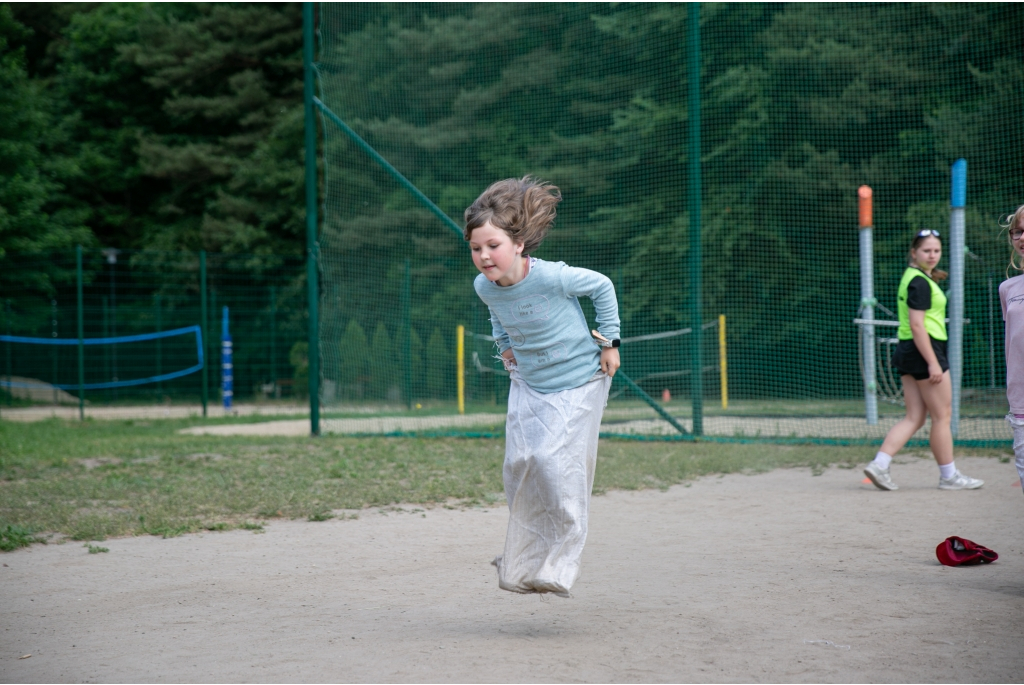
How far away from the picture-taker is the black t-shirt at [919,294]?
670 centimetres

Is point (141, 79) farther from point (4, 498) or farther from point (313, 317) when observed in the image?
point (4, 498)

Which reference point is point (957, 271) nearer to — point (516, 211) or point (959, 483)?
point (959, 483)

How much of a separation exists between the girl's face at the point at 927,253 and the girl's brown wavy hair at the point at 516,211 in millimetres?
3827

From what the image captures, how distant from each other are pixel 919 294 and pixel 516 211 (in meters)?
4.00

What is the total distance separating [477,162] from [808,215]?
18.7 ft

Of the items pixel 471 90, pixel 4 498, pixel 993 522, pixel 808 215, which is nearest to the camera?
pixel 993 522

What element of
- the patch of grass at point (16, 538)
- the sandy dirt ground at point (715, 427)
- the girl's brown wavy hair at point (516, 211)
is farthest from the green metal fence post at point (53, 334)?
the girl's brown wavy hair at point (516, 211)

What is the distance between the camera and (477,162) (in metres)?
14.8

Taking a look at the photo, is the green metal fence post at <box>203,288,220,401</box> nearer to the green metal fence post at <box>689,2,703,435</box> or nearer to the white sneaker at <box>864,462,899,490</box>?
the green metal fence post at <box>689,2,703,435</box>

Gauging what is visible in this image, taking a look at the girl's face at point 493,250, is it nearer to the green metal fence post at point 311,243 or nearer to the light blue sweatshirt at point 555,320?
the light blue sweatshirt at point 555,320

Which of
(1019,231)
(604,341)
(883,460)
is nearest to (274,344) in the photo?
(883,460)

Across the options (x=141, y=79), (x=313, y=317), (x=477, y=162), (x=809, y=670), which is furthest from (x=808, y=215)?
(x=141, y=79)

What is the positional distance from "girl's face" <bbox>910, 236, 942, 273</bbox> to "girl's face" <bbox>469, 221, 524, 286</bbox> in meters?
4.04

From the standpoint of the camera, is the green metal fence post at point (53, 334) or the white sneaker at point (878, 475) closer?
the white sneaker at point (878, 475)
